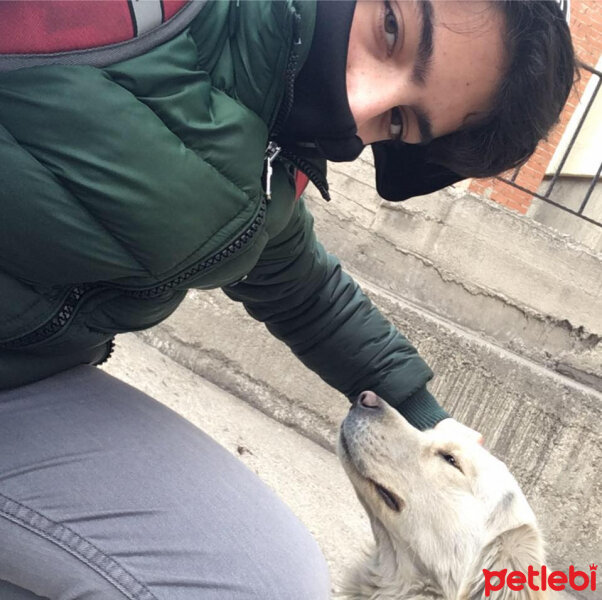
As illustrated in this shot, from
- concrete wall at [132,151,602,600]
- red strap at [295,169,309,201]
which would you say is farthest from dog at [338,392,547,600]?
concrete wall at [132,151,602,600]

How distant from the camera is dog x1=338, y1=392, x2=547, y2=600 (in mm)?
2049

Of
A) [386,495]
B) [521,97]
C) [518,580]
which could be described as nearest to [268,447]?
[386,495]

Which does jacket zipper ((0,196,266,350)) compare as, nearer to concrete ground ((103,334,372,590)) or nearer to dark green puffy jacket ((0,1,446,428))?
dark green puffy jacket ((0,1,446,428))

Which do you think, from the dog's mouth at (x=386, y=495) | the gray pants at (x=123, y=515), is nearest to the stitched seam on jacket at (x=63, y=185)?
the gray pants at (x=123, y=515)

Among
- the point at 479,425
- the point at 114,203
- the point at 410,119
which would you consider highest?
the point at 410,119

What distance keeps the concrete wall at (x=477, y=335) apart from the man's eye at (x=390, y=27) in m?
2.41

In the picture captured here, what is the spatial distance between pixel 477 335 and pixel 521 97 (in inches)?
103

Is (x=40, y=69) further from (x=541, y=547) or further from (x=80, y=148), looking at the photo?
(x=541, y=547)

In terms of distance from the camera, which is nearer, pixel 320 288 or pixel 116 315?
pixel 116 315

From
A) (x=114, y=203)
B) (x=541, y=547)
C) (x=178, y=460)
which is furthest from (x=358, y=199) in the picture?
(x=114, y=203)

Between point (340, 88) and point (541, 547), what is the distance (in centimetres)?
151

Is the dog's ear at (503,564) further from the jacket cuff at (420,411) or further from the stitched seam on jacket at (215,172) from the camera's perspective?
the stitched seam on jacket at (215,172)

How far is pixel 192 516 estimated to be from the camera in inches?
56.9

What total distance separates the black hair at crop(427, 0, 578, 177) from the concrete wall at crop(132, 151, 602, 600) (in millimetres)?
2016
